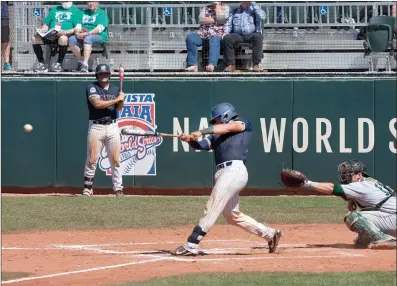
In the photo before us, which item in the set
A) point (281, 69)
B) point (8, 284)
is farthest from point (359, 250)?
point (281, 69)

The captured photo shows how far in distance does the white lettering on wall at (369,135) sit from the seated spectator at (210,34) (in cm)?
300

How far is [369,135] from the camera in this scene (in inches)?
716

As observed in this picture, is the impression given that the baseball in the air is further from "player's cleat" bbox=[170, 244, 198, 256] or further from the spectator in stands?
"player's cleat" bbox=[170, 244, 198, 256]

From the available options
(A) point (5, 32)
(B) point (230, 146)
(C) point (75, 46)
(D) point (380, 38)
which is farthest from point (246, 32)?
(B) point (230, 146)

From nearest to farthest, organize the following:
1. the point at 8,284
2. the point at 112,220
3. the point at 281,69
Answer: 1. the point at 8,284
2. the point at 112,220
3. the point at 281,69

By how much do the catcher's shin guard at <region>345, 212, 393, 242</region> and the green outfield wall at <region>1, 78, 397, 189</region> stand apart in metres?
6.62

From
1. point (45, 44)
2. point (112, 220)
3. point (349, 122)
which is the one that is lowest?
point (112, 220)

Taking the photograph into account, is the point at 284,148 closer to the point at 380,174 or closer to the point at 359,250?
the point at 380,174

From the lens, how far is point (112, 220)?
49.0 feet

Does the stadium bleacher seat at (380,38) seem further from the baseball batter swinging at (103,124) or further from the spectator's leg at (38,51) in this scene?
the spectator's leg at (38,51)

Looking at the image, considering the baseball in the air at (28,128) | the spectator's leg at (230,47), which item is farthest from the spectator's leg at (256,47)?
the baseball in the air at (28,128)

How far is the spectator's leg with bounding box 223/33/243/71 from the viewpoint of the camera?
18875 millimetres

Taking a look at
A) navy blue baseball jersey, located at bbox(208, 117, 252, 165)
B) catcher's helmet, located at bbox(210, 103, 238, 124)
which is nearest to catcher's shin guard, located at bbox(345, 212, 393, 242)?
navy blue baseball jersey, located at bbox(208, 117, 252, 165)

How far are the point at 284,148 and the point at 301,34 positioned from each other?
271cm
